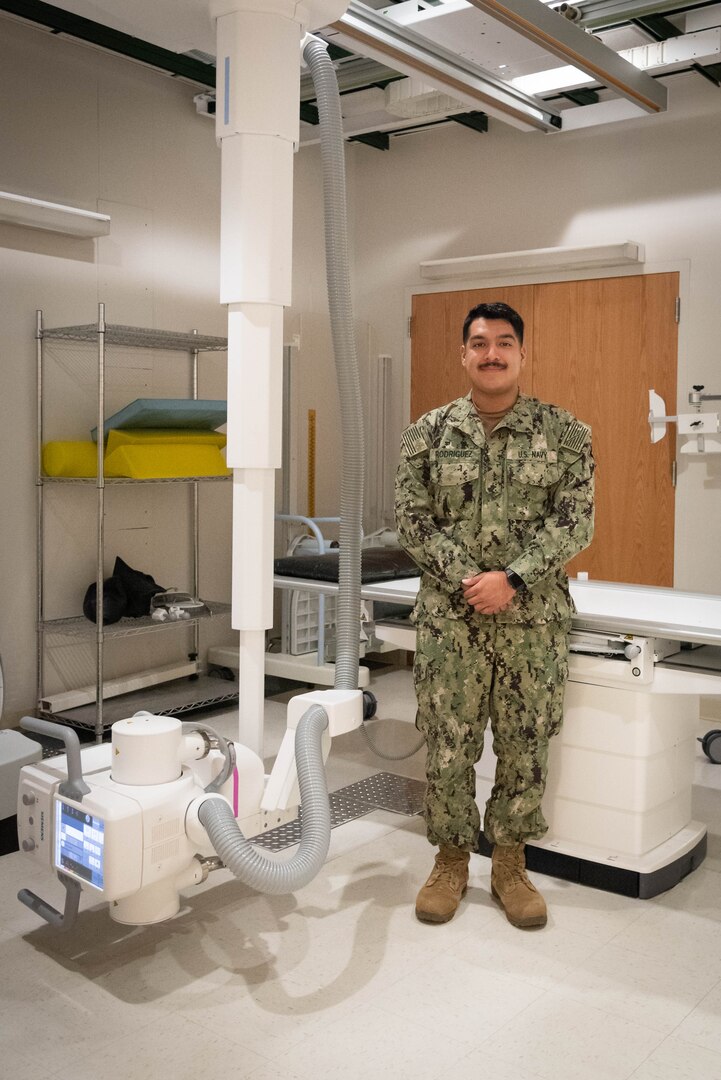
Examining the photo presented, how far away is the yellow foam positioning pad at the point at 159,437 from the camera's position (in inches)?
177

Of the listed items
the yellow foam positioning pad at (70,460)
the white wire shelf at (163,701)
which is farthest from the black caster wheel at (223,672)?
the yellow foam positioning pad at (70,460)

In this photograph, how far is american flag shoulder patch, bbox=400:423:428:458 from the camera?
2.95 meters

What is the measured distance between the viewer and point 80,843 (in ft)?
7.65

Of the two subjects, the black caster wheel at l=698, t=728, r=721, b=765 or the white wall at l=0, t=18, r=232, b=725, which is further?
the white wall at l=0, t=18, r=232, b=725

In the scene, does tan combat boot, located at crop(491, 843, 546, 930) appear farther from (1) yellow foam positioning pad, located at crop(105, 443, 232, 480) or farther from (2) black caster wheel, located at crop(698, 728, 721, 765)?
(1) yellow foam positioning pad, located at crop(105, 443, 232, 480)

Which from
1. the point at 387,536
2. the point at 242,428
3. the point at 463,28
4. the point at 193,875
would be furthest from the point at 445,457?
the point at 387,536

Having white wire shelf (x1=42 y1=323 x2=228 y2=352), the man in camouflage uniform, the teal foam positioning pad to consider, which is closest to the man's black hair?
the man in camouflage uniform

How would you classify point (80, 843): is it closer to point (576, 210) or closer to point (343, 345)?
point (343, 345)

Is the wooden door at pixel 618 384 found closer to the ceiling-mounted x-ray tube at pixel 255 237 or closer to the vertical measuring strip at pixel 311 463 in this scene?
the vertical measuring strip at pixel 311 463

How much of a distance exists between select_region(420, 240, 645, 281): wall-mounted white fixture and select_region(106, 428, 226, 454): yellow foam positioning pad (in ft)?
5.61

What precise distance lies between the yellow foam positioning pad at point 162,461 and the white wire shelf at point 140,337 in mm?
510

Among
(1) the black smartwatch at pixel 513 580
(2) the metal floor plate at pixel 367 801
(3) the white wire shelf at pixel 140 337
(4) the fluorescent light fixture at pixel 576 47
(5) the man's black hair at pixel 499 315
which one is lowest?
(2) the metal floor plate at pixel 367 801

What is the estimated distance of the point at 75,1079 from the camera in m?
2.09

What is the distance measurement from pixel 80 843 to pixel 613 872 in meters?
1.58
